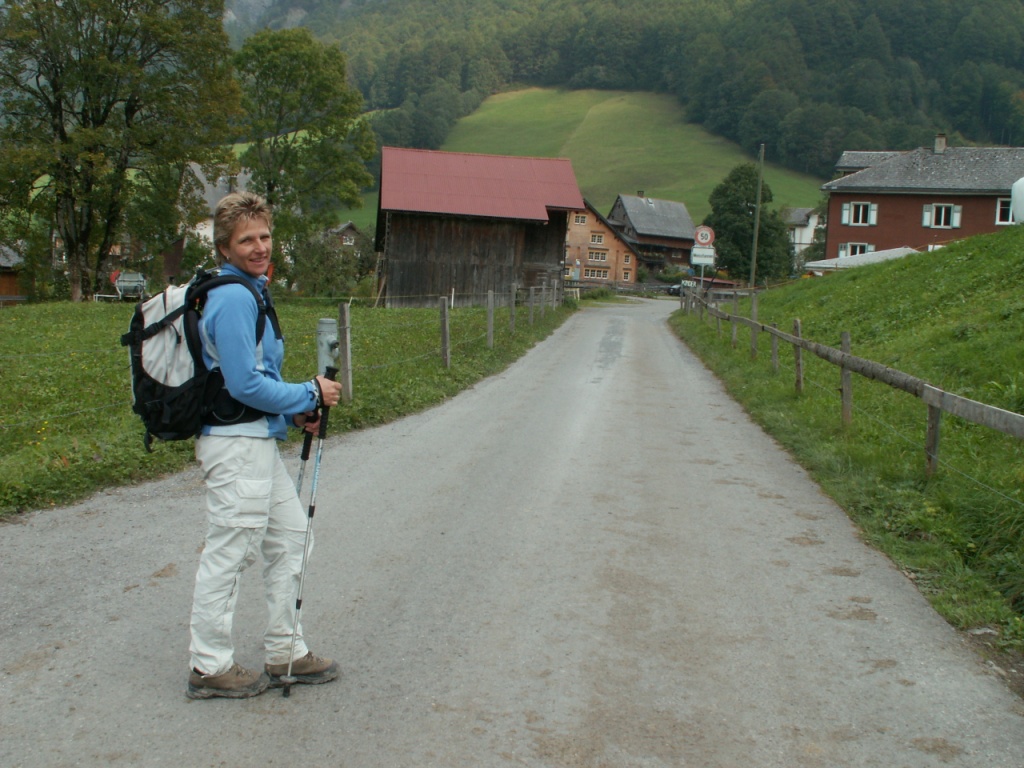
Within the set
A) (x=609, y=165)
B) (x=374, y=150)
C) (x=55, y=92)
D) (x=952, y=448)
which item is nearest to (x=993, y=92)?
(x=609, y=165)

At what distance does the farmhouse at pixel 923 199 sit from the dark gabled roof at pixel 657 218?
38.9m

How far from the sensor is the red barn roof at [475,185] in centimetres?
3988

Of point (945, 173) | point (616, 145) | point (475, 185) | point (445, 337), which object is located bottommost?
point (445, 337)

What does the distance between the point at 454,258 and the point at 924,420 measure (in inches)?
1263

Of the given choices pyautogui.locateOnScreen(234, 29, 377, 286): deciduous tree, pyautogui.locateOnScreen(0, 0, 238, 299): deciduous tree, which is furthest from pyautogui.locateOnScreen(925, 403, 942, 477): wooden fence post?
pyautogui.locateOnScreen(234, 29, 377, 286): deciduous tree

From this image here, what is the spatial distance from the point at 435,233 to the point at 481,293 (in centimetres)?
330

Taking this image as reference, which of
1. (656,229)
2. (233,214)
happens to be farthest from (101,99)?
(656,229)

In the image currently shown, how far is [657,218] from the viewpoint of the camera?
95188 millimetres

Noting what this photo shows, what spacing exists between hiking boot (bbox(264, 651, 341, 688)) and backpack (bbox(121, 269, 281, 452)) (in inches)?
42.8

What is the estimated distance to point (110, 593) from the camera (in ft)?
16.2

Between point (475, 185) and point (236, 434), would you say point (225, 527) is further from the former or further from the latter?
point (475, 185)

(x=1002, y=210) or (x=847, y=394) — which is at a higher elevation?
(x=1002, y=210)

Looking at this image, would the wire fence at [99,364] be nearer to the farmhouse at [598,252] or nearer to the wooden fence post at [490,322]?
the wooden fence post at [490,322]

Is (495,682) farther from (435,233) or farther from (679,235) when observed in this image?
(679,235)
